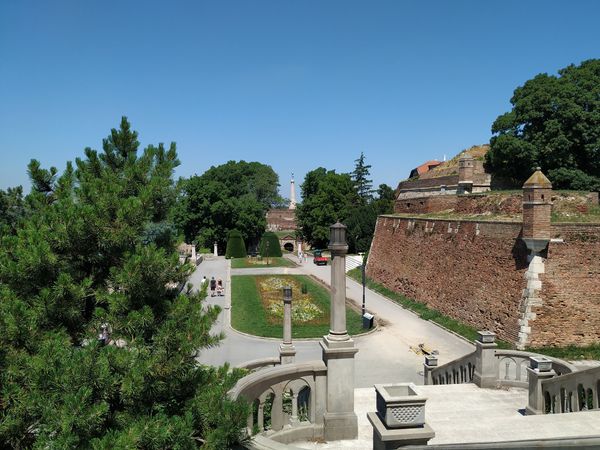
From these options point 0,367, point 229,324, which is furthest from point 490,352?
point 229,324

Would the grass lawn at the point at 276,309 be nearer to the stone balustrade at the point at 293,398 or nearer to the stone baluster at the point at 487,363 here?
the stone baluster at the point at 487,363

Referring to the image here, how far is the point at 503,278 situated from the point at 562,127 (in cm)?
1226

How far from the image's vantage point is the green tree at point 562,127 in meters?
24.5

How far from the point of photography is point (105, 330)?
462 centimetres

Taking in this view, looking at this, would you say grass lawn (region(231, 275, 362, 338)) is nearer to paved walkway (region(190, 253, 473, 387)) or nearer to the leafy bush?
paved walkway (region(190, 253, 473, 387))

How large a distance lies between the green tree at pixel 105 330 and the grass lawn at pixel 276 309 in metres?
14.1

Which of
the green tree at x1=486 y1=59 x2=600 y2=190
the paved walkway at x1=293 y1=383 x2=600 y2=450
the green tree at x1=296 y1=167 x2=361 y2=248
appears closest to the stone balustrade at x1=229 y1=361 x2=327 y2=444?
the paved walkway at x1=293 y1=383 x2=600 y2=450

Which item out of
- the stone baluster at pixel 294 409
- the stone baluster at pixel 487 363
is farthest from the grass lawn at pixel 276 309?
the stone baluster at pixel 294 409

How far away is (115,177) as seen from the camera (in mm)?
5363

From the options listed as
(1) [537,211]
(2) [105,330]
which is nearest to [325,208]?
(1) [537,211]

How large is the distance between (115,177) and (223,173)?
197 feet

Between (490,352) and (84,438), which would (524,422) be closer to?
(490,352)

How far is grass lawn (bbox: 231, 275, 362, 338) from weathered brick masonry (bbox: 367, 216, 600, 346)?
4285mm

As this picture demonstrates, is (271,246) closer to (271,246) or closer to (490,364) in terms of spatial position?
(271,246)
